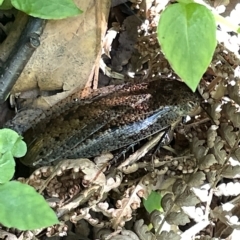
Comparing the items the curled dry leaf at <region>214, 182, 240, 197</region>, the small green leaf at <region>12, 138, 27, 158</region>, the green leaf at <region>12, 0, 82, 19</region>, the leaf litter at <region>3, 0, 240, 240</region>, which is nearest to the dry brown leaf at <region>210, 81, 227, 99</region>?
the leaf litter at <region>3, 0, 240, 240</region>

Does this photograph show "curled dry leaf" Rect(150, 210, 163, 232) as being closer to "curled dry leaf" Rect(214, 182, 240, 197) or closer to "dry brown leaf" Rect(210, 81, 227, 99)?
"curled dry leaf" Rect(214, 182, 240, 197)

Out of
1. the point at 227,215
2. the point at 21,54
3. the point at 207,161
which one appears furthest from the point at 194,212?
the point at 21,54

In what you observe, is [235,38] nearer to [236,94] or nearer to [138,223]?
[236,94]

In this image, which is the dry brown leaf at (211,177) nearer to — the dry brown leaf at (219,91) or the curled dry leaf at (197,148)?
the curled dry leaf at (197,148)

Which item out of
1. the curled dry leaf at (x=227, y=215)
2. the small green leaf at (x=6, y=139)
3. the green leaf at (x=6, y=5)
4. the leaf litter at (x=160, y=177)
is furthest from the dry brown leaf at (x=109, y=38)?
the curled dry leaf at (x=227, y=215)

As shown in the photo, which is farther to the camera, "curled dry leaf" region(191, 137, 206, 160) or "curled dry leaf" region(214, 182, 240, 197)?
"curled dry leaf" region(214, 182, 240, 197)
